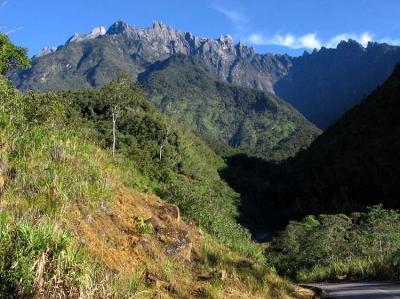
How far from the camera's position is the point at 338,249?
44906 mm

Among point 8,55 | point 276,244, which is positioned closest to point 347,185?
point 276,244

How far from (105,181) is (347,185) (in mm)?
124441

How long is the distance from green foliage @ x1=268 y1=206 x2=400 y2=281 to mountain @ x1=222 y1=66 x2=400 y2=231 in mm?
53795

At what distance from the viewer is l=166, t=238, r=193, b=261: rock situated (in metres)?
9.30

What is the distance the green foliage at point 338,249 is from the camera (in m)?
24.2

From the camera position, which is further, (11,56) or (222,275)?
(11,56)

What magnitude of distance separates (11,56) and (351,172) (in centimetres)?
9774

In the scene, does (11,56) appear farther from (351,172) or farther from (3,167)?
(351,172)

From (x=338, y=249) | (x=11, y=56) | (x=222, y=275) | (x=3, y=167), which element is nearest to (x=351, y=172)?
(x=338, y=249)

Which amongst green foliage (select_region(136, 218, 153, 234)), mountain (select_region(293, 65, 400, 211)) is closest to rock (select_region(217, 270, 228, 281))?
green foliage (select_region(136, 218, 153, 234))

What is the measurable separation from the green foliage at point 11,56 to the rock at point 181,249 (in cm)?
4582

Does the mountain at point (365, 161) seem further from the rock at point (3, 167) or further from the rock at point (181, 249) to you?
the rock at point (3, 167)

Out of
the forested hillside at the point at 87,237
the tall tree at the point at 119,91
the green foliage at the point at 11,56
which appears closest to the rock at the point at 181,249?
the forested hillside at the point at 87,237

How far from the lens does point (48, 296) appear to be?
5.04 m
